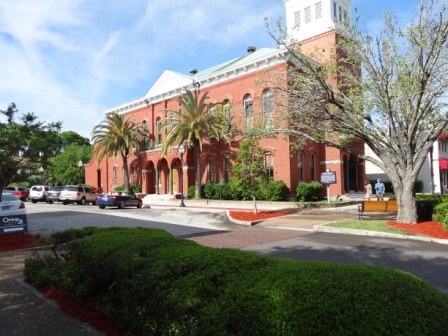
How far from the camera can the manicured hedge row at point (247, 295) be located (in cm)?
247

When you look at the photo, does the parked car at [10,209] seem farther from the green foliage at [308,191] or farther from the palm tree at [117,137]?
the palm tree at [117,137]

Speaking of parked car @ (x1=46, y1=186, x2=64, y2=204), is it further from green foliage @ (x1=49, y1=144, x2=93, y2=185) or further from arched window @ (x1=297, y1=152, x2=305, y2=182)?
arched window @ (x1=297, y1=152, x2=305, y2=182)

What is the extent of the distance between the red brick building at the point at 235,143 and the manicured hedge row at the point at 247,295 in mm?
17858

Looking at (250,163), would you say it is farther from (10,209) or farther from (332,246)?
(10,209)

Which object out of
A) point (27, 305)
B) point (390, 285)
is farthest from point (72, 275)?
point (390, 285)

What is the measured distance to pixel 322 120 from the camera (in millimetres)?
15008

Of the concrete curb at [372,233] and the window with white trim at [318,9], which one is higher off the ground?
the window with white trim at [318,9]

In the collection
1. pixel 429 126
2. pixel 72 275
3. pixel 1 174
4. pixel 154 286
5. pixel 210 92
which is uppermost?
pixel 210 92

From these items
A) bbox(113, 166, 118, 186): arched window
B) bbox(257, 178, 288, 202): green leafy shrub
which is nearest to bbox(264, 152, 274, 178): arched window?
bbox(257, 178, 288, 202): green leafy shrub

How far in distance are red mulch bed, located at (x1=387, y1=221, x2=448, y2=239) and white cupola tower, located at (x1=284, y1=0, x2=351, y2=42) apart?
73.2ft

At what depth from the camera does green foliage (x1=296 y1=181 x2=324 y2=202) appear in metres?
24.3

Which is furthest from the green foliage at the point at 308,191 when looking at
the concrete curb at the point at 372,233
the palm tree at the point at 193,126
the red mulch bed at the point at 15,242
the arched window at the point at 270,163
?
the red mulch bed at the point at 15,242

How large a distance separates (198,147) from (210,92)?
5443mm

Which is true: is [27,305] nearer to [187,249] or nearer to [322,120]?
[187,249]
